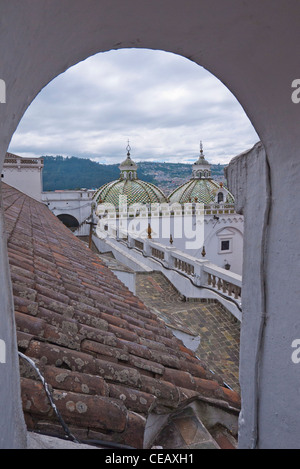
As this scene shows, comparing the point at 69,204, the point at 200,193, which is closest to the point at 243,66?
the point at 200,193

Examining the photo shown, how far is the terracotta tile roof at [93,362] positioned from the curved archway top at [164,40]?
132 centimetres

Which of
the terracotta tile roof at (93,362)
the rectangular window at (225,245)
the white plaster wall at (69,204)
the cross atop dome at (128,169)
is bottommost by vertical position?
the rectangular window at (225,245)

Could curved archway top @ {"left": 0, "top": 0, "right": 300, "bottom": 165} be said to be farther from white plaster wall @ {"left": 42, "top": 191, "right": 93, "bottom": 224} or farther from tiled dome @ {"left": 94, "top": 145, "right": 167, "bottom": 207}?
white plaster wall @ {"left": 42, "top": 191, "right": 93, "bottom": 224}

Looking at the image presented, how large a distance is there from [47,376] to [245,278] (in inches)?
54.2

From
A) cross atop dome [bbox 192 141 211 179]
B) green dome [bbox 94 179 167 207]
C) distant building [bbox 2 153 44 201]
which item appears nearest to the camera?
distant building [bbox 2 153 44 201]

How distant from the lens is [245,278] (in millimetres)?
2279

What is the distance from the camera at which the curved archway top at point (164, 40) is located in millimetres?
1226

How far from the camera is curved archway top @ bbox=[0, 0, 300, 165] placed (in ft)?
4.02

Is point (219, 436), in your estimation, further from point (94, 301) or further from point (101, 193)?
point (101, 193)

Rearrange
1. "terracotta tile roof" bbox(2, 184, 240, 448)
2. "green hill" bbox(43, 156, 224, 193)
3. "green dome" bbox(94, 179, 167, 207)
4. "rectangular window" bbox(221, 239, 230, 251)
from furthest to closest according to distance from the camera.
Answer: "green hill" bbox(43, 156, 224, 193), "green dome" bbox(94, 179, 167, 207), "rectangular window" bbox(221, 239, 230, 251), "terracotta tile roof" bbox(2, 184, 240, 448)

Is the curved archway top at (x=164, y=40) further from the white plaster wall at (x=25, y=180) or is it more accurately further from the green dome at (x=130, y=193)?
the green dome at (x=130, y=193)

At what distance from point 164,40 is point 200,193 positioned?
28.4m

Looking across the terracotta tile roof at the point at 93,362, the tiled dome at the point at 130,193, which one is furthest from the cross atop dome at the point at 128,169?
the terracotta tile roof at the point at 93,362

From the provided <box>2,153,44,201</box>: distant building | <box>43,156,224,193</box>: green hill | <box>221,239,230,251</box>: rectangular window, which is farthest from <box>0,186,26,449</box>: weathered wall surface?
<box>43,156,224,193</box>: green hill
